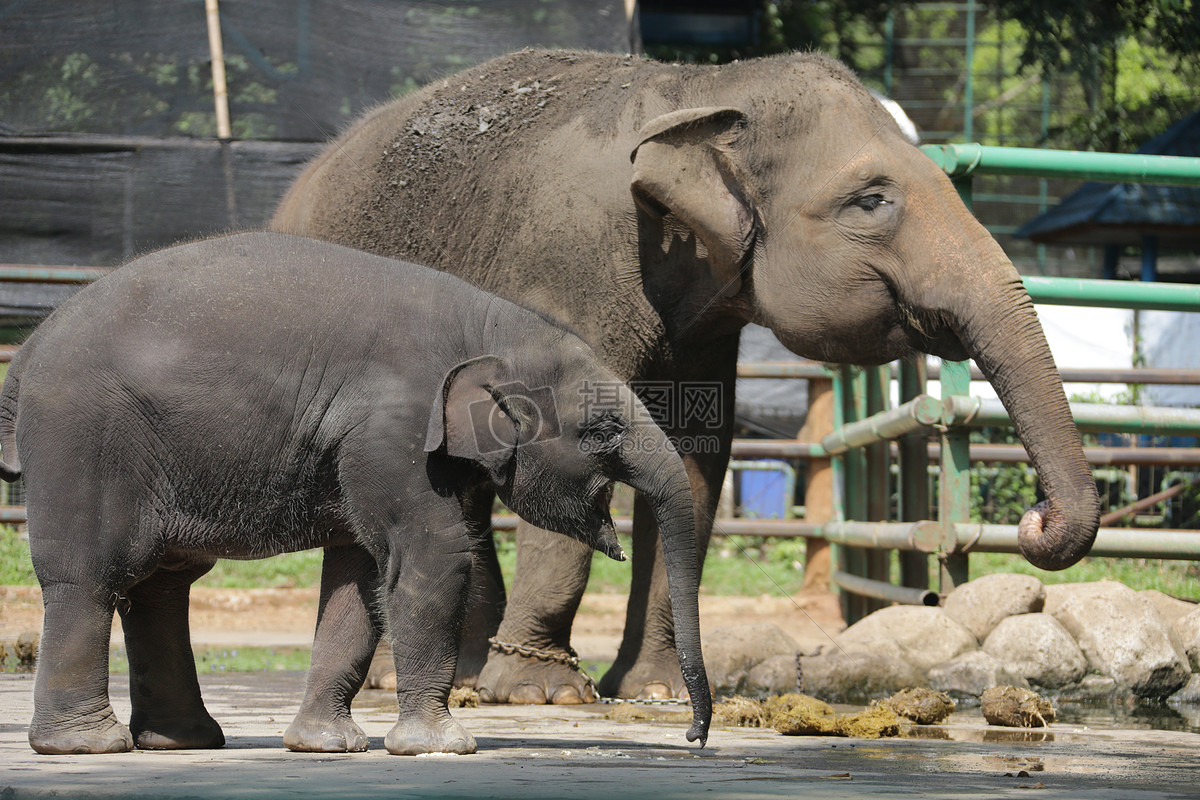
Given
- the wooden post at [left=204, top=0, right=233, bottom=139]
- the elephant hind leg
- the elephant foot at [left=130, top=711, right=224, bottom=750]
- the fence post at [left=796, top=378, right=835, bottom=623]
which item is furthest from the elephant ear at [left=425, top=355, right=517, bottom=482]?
the wooden post at [left=204, top=0, right=233, bottom=139]

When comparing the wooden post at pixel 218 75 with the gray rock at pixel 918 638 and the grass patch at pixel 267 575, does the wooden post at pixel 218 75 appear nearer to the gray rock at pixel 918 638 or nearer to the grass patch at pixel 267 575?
the grass patch at pixel 267 575

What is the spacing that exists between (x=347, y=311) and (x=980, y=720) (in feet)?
8.50

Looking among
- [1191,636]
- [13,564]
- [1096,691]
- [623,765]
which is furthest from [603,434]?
[13,564]

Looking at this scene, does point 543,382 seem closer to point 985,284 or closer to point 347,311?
point 347,311

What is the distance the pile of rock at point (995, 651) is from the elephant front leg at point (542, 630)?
84cm

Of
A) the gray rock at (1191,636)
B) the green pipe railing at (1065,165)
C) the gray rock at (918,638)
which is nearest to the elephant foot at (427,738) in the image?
the gray rock at (918,638)

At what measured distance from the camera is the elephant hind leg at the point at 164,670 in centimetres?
391

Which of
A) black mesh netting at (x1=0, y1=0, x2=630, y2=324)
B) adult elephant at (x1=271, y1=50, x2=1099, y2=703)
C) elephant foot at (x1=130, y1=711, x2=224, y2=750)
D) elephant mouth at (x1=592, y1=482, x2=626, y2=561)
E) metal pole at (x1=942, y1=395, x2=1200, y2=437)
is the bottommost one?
elephant foot at (x1=130, y1=711, x2=224, y2=750)

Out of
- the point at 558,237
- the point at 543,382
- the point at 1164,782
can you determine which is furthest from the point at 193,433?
the point at 1164,782

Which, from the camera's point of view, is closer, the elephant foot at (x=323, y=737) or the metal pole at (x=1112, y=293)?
the elephant foot at (x=323, y=737)

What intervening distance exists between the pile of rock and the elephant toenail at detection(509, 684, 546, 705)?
0.93 meters

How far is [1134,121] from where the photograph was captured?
21.1 metres

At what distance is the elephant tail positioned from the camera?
3.88 m

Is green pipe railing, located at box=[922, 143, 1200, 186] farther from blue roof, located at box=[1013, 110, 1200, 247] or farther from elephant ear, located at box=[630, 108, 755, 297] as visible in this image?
blue roof, located at box=[1013, 110, 1200, 247]
